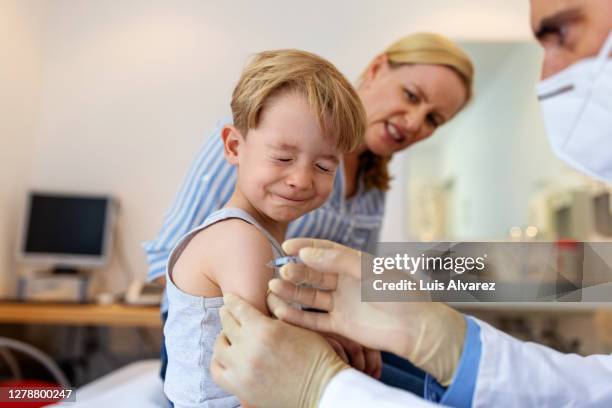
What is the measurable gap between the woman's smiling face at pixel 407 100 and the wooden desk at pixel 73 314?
1.18 metres

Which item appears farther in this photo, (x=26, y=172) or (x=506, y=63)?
(x=26, y=172)

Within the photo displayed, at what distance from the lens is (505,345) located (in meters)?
0.51

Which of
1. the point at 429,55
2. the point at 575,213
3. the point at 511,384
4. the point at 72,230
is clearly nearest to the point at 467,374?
the point at 511,384

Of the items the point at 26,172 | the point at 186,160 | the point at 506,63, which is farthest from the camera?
the point at 26,172

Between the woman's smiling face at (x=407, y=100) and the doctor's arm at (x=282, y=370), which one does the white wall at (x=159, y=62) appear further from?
the doctor's arm at (x=282, y=370)

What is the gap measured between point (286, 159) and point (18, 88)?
1.10m

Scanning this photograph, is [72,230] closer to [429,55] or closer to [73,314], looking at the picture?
[73,314]

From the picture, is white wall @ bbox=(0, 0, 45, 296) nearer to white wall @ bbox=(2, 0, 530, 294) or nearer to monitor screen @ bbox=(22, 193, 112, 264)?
white wall @ bbox=(2, 0, 530, 294)

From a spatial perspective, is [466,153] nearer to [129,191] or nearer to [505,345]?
[129,191]

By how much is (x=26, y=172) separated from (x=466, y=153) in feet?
4.53

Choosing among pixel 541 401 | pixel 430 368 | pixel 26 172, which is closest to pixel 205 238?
pixel 430 368

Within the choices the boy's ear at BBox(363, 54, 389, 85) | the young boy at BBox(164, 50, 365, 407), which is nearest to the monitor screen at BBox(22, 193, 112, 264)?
the boy's ear at BBox(363, 54, 389, 85)

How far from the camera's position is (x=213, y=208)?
721 millimetres

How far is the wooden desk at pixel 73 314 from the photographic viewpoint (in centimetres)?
163
